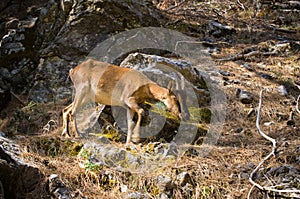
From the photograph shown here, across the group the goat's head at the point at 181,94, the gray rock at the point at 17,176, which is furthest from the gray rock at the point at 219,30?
the gray rock at the point at 17,176

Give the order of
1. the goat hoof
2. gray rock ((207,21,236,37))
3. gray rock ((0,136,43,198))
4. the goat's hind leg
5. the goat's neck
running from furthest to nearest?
1. gray rock ((207,21,236,37))
2. the goat's hind leg
3. the goat's neck
4. the goat hoof
5. gray rock ((0,136,43,198))

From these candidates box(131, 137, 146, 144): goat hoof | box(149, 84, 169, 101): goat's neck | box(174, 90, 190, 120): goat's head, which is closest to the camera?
box(131, 137, 146, 144): goat hoof

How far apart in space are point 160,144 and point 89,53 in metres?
4.71

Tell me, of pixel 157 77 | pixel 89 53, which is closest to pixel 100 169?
pixel 157 77

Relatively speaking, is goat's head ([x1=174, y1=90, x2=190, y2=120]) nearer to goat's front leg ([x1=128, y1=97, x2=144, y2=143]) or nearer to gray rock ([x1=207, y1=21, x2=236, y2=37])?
goat's front leg ([x1=128, y1=97, x2=144, y2=143])

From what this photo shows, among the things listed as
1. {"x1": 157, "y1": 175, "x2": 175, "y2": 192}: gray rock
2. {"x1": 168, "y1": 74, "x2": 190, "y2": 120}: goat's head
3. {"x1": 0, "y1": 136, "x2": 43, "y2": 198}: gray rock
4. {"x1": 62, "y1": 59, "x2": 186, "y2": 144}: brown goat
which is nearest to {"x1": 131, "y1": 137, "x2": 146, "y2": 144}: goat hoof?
{"x1": 62, "y1": 59, "x2": 186, "y2": 144}: brown goat

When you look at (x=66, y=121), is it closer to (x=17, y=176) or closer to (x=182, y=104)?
(x=182, y=104)

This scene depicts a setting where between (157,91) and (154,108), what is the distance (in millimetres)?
303

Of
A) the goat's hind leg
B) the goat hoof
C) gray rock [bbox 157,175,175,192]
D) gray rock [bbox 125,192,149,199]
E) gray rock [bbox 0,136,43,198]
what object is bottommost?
the goat's hind leg

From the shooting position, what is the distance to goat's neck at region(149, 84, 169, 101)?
21.6 feet

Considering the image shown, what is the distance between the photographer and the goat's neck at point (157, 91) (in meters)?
6.60

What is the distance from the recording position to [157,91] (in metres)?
6.65

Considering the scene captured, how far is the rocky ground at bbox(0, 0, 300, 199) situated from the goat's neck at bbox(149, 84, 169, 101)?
0.88 feet

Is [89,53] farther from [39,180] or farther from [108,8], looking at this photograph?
[39,180]
